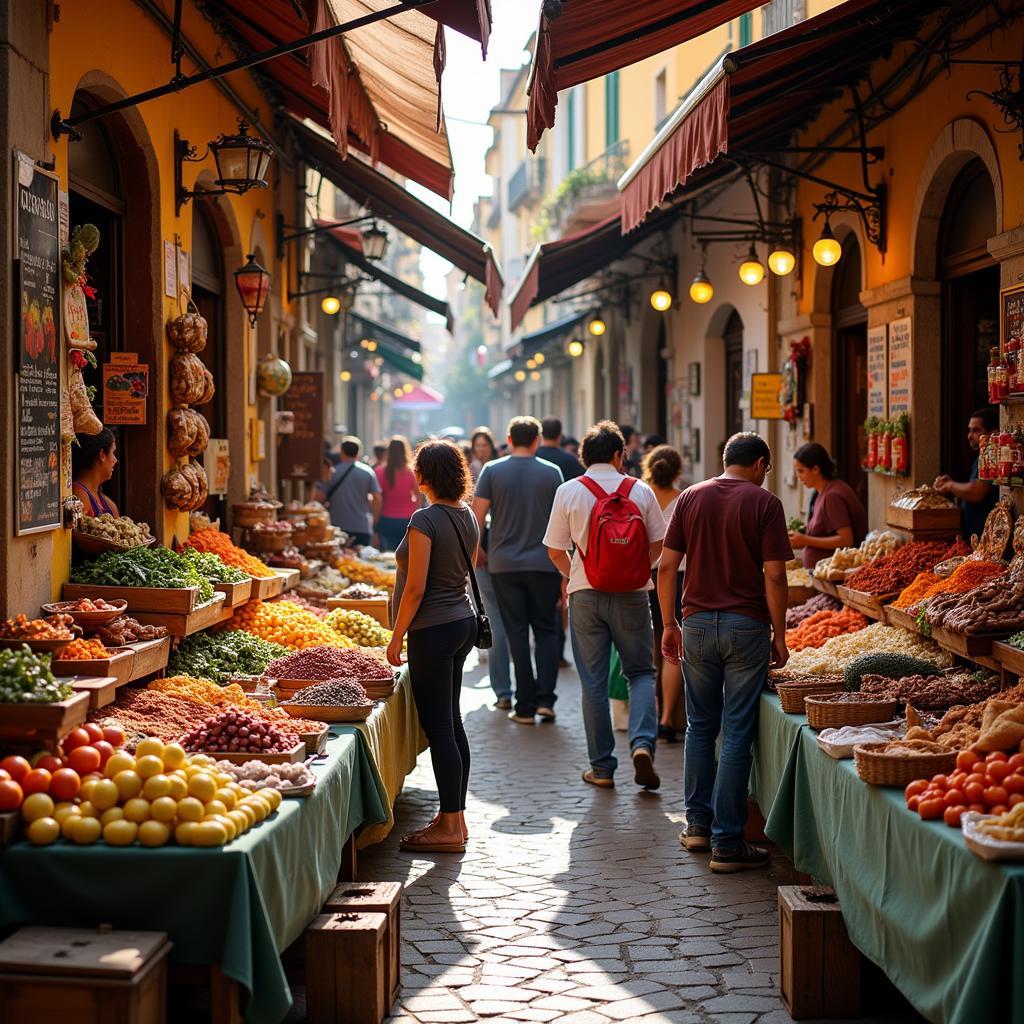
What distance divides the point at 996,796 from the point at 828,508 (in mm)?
5469

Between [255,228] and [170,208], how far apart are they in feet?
11.3

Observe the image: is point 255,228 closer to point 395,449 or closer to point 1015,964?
point 395,449

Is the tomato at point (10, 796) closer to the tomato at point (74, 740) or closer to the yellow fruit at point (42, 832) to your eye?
the yellow fruit at point (42, 832)

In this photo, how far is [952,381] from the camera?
9.90 meters

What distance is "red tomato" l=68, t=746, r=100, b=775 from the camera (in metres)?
4.63

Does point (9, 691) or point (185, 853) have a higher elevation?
point (9, 691)

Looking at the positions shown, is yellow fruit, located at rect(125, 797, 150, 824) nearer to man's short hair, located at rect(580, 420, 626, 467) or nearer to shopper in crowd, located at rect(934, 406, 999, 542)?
man's short hair, located at rect(580, 420, 626, 467)

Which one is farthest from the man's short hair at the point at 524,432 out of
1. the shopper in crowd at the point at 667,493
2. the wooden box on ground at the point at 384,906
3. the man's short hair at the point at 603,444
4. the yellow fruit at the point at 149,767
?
the yellow fruit at the point at 149,767

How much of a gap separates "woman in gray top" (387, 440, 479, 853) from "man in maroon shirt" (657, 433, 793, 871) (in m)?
1.08

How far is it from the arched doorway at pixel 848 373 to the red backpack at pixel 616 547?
4664 mm

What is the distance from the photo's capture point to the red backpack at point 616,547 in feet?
26.8

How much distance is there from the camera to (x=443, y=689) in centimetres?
693

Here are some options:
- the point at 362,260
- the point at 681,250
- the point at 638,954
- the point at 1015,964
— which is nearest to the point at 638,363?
the point at 681,250

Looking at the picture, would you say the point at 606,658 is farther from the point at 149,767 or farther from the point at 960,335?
the point at 149,767
